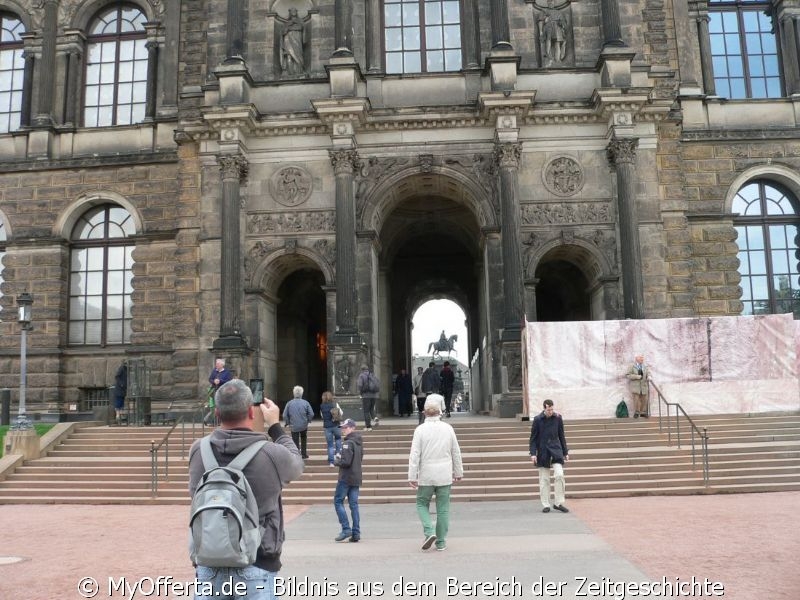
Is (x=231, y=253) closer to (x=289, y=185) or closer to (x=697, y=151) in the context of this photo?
(x=289, y=185)

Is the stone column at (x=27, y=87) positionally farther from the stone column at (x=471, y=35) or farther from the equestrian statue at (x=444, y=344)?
the equestrian statue at (x=444, y=344)

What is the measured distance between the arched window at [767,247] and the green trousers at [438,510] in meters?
18.9

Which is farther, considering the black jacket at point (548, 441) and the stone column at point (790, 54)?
the stone column at point (790, 54)

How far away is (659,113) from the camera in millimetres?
23797

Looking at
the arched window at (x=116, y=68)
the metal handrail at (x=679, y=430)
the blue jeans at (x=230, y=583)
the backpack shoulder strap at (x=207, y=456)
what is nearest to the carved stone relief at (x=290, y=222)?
the arched window at (x=116, y=68)

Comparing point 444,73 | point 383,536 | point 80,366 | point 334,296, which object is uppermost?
point 444,73

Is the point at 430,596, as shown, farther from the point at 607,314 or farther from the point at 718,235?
the point at 718,235

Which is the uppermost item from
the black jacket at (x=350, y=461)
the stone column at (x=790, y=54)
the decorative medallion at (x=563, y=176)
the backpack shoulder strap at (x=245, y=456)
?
the stone column at (x=790, y=54)

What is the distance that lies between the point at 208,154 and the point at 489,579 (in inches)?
765

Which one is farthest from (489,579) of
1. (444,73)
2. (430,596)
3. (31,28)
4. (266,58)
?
(31,28)

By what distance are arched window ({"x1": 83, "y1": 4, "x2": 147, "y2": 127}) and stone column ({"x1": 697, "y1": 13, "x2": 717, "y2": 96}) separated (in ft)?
59.9

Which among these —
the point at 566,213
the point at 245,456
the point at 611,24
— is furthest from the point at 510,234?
the point at 245,456

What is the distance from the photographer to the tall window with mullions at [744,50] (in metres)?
26.3

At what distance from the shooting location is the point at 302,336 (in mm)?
28562
